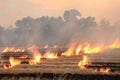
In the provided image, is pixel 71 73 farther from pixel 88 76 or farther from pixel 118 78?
pixel 118 78

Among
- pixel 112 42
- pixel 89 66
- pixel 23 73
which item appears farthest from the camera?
pixel 112 42

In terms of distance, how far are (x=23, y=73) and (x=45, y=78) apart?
10.5 feet

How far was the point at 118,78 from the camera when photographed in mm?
34656

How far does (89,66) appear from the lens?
1768 inches

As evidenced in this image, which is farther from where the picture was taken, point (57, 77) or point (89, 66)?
point (89, 66)

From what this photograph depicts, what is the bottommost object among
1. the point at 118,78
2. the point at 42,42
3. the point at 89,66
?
the point at 118,78

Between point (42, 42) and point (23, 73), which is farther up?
point (42, 42)

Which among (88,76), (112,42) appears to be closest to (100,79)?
(88,76)

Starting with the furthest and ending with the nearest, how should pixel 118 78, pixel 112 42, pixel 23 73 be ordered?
pixel 112 42 < pixel 23 73 < pixel 118 78

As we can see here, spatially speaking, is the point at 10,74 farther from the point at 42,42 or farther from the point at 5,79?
the point at 42,42

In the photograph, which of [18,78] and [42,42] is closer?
[18,78]

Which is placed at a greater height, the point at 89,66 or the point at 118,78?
the point at 89,66

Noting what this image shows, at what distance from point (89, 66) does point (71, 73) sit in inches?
392

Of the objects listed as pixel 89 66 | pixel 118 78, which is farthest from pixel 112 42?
pixel 118 78
